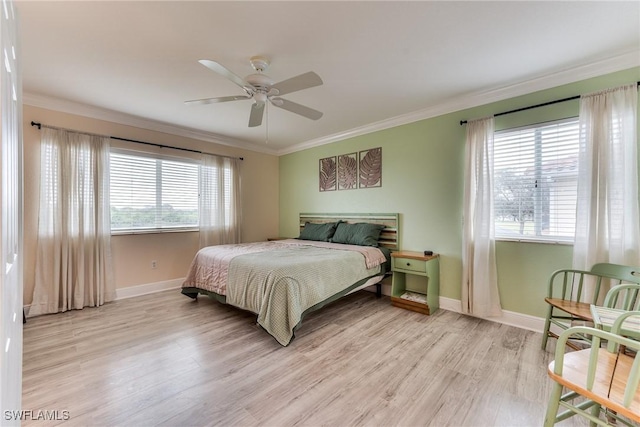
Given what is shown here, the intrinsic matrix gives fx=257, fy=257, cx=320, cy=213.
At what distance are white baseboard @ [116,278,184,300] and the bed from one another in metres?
0.78

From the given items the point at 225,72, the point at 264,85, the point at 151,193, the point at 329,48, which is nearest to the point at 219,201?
the point at 151,193

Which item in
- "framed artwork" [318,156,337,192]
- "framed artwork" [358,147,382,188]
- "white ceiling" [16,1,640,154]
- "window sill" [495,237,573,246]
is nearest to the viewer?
"white ceiling" [16,1,640,154]

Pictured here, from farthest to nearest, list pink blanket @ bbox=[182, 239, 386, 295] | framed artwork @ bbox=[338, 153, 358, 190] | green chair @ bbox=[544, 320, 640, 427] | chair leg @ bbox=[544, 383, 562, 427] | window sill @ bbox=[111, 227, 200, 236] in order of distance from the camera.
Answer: framed artwork @ bbox=[338, 153, 358, 190], window sill @ bbox=[111, 227, 200, 236], pink blanket @ bbox=[182, 239, 386, 295], chair leg @ bbox=[544, 383, 562, 427], green chair @ bbox=[544, 320, 640, 427]

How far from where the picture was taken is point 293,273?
2.48 m

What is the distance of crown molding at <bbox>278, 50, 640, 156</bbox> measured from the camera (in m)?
2.27

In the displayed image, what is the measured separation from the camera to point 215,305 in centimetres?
338

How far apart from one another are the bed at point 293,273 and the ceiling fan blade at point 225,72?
1.66 m

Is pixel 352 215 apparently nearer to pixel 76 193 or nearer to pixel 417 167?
pixel 417 167

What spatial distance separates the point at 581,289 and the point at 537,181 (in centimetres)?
110

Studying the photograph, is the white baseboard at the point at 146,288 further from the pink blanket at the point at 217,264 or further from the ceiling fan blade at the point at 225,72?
the ceiling fan blade at the point at 225,72

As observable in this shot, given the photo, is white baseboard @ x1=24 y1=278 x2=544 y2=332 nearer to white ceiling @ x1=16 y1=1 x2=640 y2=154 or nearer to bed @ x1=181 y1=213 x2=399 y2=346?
bed @ x1=181 y1=213 x2=399 y2=346

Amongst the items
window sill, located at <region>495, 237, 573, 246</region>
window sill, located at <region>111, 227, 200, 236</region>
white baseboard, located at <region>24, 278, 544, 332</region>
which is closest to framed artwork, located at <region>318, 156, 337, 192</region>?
white baseboard, located at <region>24, 278, 544, 332</region>

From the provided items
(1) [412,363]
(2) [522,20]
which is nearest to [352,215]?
(1) [412,363]

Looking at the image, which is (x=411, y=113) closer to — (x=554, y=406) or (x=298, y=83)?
(x=298, y=83)
